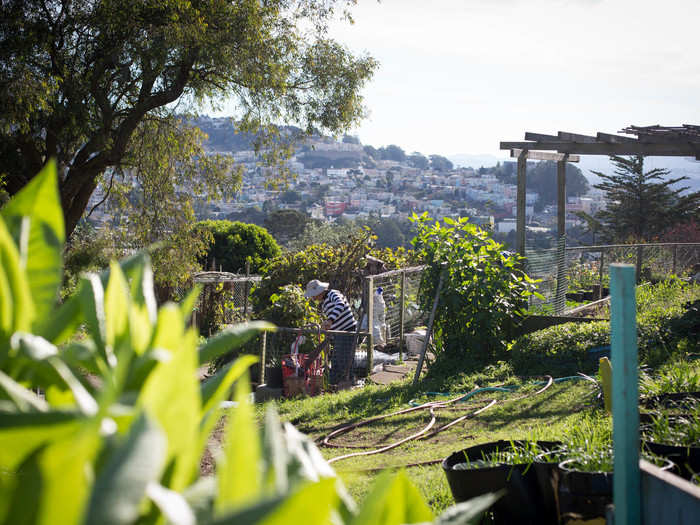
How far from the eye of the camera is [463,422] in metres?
6.09

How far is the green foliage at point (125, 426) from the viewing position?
47 centimetres

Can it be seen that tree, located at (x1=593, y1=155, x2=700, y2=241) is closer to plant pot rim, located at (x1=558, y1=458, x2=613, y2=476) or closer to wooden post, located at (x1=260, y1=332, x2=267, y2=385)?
wooden post, located at (x1=260, y1=332, x2=267, y2=385)

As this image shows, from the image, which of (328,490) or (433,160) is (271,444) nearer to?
(328,490)

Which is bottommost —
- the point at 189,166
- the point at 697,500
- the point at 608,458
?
the point at 608,458

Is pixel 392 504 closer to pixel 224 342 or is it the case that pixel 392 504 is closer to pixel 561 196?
pixel 224 342

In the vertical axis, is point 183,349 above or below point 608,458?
above

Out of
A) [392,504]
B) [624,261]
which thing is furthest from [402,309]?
[392,504]

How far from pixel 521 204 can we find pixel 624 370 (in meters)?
9.50

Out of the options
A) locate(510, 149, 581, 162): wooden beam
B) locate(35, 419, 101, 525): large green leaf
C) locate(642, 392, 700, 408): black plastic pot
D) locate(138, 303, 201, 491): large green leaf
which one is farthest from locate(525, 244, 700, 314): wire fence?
locate(35, 419, 101, 525): large green leaf

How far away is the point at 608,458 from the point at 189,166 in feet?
41.3

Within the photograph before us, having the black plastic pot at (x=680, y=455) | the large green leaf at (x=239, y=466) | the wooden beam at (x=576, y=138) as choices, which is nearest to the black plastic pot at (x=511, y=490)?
the black plastic pot at (x=680, y=455)

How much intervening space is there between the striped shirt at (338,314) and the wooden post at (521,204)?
A: 111 inches

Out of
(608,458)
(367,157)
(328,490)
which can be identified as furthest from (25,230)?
(367,157)

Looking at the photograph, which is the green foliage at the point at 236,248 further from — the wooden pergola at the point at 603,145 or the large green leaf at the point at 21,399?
the large green leaf at the point at 21,399
